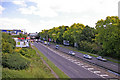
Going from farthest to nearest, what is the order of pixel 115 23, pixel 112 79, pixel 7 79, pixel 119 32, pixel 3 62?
pixel 115 23 → pixel 119 32 → pixel 112 79 → pixel 3 62 → pixel 7 79

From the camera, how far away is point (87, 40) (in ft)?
194

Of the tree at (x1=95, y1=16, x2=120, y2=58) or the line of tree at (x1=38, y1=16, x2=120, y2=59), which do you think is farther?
the line of tree at (x1=38, y1=16, x2=120, y2=59)

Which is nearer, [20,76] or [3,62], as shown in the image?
[20,76]

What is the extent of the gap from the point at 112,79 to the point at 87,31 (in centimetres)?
3979

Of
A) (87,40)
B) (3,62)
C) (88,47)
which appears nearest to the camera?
(3,62)

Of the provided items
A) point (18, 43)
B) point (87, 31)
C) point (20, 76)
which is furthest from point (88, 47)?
point (20, 76)

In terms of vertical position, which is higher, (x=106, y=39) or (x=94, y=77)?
(x=106, y=39)

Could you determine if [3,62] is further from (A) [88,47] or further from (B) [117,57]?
(A) [88,47]

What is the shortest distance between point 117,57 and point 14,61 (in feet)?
106

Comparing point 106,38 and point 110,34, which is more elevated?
point 110,34

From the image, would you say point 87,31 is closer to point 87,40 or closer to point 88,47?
point 87,40

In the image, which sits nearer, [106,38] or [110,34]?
[110,34]

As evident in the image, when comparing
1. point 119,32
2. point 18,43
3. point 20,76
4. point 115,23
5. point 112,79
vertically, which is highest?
point 115,23

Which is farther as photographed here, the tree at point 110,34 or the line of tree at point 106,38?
the line of tree at point 106,38
